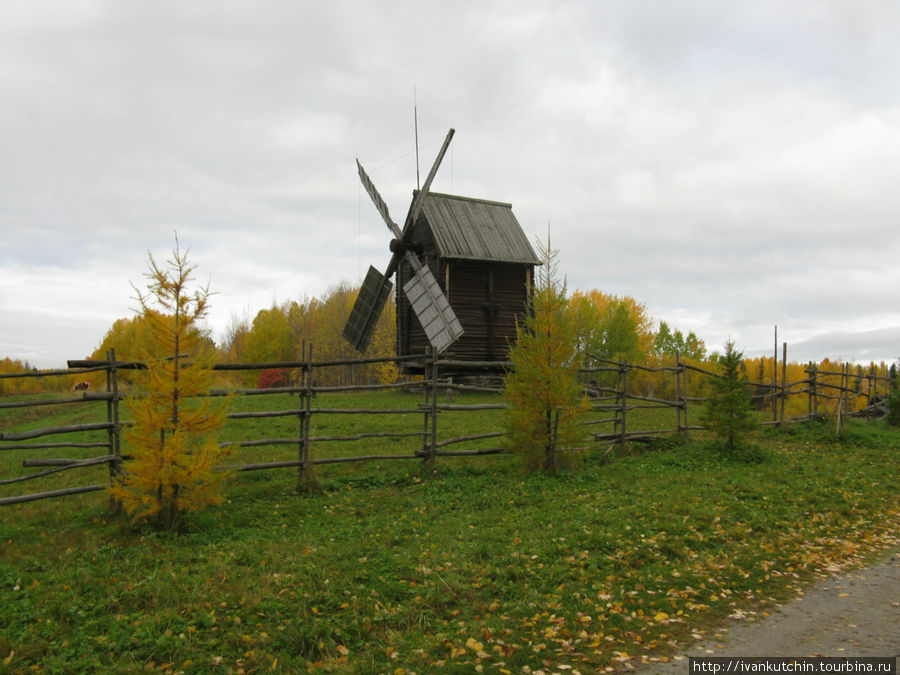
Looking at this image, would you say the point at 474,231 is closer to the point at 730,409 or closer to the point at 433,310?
the point at 433,310

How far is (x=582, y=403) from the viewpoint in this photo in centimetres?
1114

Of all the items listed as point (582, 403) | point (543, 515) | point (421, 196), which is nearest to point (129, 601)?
point (543, 515)

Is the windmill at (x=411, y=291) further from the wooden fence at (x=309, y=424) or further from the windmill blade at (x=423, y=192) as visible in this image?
the wooden fence at (x=309, y=424)

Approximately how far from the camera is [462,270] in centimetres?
2430

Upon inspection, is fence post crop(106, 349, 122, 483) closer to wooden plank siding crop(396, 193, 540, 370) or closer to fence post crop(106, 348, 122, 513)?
fence post crop(106, 348, 122, 513)

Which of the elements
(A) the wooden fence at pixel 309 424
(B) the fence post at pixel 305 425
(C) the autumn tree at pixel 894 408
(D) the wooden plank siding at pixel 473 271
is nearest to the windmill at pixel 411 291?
(D) the wooden plank siding at pixel 473 271

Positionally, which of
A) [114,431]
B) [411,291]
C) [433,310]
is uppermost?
[411,291]

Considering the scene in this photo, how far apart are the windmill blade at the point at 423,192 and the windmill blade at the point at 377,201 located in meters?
0.82

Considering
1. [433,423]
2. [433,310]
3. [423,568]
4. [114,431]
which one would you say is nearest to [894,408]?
[433,310]

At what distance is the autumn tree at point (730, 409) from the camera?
44.3 ft

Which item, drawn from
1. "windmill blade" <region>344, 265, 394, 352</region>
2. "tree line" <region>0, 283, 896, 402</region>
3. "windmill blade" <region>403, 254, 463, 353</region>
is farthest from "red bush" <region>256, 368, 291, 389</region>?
"windmill blade" <region>403, 254, 463, 353</region>

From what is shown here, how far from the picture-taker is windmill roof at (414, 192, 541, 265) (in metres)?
24.0

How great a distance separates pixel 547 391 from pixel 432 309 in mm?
11901

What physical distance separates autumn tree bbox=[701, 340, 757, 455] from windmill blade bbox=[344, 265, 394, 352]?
A: 16.7 meters
